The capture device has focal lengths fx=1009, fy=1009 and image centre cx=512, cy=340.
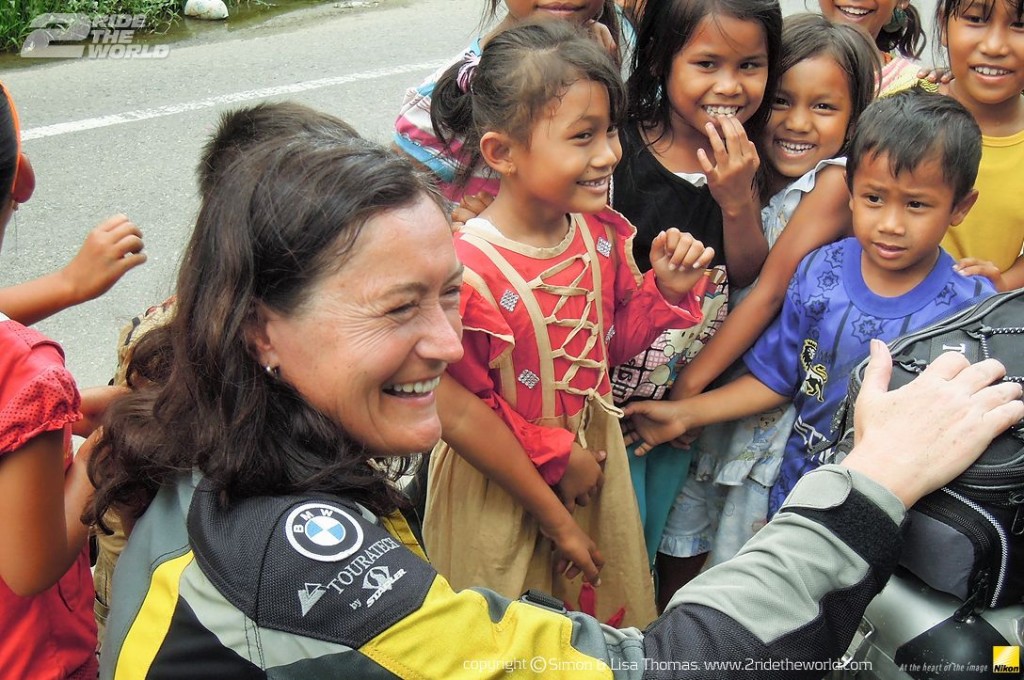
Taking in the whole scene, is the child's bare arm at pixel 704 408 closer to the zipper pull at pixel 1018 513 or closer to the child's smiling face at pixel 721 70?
the child's smiling face at pixel 721 70

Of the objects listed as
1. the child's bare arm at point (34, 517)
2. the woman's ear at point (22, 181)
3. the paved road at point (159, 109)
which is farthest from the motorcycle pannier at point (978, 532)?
the paved road at point (159, 109)

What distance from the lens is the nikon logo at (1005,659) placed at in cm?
145

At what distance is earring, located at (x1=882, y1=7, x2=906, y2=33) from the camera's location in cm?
344

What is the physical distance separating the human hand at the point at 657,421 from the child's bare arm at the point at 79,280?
1.17m

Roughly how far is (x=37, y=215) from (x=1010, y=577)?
4.64 meters

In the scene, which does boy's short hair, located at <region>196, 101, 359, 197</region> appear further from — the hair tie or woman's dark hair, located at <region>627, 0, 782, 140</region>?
woman's dark hair, located at <region>627, 0, 782, 140</region>

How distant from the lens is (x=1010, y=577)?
1.46 meters

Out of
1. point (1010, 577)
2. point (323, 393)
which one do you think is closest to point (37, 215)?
point (323, 393)

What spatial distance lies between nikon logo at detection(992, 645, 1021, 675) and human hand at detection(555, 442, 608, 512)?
0.90m

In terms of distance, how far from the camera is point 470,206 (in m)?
2.35

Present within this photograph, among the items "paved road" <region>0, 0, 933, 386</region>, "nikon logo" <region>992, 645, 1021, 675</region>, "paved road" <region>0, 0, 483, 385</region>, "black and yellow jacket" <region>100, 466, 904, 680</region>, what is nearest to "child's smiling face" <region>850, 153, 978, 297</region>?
"black and yellow jacket" <region>100, 466, 904, 680</region>

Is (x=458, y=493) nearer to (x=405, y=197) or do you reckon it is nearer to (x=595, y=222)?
(x=595, y=222)

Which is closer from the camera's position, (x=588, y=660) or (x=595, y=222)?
(x=588, y=660)

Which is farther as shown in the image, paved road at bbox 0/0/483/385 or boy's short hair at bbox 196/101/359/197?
paved road at bbox 0/0/483/385
